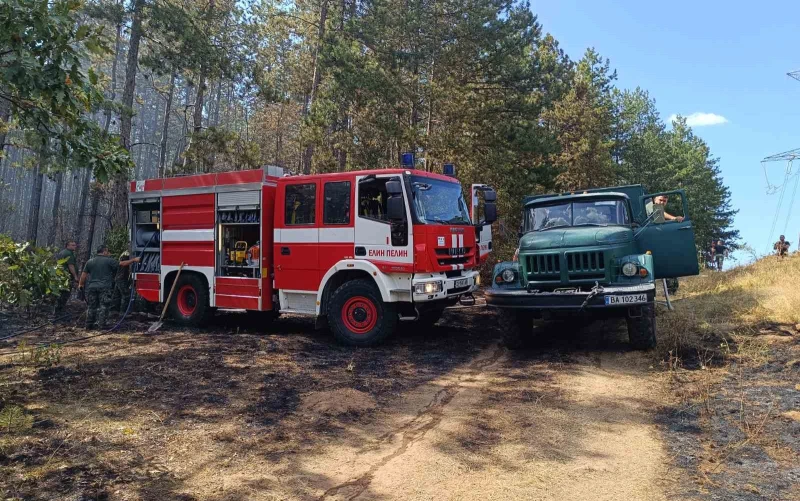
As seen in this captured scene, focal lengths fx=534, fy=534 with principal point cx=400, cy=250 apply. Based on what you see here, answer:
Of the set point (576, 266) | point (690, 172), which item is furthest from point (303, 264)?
point (690, 172)

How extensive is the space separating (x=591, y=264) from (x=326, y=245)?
4.07 m

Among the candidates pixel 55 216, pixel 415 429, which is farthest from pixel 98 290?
pixel 55 216

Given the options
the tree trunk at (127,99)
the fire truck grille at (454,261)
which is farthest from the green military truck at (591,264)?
the tree trunk at (127,99)

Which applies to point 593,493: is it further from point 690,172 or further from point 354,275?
point 690,172

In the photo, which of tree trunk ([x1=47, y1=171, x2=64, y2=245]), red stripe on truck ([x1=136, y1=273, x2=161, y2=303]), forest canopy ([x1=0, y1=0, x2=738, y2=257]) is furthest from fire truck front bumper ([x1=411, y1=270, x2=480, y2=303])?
tree trunk ([x1=47, y1=171, x2=64, y2=245])

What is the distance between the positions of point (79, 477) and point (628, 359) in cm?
653

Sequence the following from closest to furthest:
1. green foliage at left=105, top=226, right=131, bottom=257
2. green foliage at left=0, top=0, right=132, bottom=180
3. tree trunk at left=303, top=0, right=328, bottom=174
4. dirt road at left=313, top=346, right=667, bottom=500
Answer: dirt road at left=313, top=346, right=667, bottom=500 < green foliage at left=0, top=0, right=132, bottom=180 < green foliage at left=105, top=226, right=131, bottom=257 < tree trunk at left=303, top=0, right=328, bottom=174

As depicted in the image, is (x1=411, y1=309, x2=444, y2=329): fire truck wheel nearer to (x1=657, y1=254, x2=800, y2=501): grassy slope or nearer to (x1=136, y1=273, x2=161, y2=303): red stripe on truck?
(x1=657, y1=254, x2=800, y2=501): grassy slope

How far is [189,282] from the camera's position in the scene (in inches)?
418

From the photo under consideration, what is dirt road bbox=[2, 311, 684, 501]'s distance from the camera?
3.72 meters

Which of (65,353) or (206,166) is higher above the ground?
(206,166)

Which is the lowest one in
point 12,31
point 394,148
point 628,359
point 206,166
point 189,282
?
point 628,359

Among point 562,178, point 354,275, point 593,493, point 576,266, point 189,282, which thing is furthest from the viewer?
point 562,178

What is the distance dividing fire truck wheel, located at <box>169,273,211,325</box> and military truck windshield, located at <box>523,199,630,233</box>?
6.38 m
